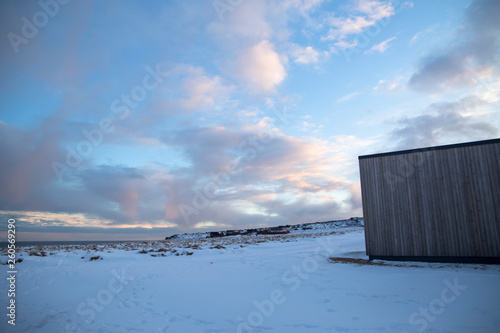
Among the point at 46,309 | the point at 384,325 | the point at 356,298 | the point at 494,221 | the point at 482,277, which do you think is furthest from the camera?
the point at 494,221

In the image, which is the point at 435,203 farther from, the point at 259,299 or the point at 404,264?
the point at 259,299

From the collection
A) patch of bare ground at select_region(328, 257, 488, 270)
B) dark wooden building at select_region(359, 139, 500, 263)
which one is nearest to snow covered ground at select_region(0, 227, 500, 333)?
patch of bare ground at select_region(328, 257, 488, 270)

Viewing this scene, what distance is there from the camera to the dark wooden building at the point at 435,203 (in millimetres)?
10516

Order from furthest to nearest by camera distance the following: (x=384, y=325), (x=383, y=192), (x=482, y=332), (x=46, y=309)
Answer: (x=383, y=192)
(x=46, y=309)
(x=384, y=325)
(x=482, y=332)

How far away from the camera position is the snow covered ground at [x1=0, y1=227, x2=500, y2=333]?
5070 mm

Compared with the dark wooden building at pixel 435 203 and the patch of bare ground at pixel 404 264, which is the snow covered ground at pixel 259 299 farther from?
the dark wooden building at pixel 435 203

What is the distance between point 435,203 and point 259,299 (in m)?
8.82

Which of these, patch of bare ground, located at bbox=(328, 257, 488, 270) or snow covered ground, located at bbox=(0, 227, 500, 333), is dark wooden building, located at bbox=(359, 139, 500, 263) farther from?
snow covered ground, located at bbox=(0, 227, 500, 333)

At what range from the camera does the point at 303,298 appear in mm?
6645

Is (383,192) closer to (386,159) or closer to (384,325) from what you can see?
(386,159)

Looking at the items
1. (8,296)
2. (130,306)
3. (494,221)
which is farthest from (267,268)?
(494,221)

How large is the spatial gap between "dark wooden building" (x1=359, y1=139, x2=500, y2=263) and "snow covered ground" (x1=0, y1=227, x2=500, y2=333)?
1.02 meters

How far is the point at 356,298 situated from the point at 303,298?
1.22 metres

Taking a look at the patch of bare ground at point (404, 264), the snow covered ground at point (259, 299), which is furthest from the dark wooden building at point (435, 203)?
the snow covered ground at point (259, 299)
